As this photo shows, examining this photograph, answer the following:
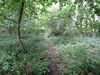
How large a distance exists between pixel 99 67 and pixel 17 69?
3655 mm

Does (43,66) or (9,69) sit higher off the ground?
(9,69)

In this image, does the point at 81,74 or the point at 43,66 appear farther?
the point at 43,66

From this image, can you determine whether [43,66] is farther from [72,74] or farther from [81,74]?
[81,74]

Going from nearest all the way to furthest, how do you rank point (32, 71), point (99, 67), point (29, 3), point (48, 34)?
point (99, 67) < point (32, 71) < point (29, 3) < point (48, 34)

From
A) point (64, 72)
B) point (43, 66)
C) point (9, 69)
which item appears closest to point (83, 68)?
point (64, 72)

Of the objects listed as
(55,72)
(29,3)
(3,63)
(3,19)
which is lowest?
(55,72)

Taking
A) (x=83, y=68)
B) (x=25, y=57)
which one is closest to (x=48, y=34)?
(x=25, y=57)

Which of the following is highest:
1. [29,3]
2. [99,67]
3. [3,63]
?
[29,3]

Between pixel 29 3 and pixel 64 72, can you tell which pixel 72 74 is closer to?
pixel 64 72

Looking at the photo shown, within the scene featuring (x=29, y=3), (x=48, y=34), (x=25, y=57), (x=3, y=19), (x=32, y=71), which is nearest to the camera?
(x=32, y=71)

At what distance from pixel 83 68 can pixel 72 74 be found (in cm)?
64

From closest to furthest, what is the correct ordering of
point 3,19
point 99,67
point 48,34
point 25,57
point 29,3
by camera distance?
point 99,67 → point 3,19 → point 29,3 → point 25,57 → point 48,34

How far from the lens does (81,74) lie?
9.69ft

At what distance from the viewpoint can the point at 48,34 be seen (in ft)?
44.7
